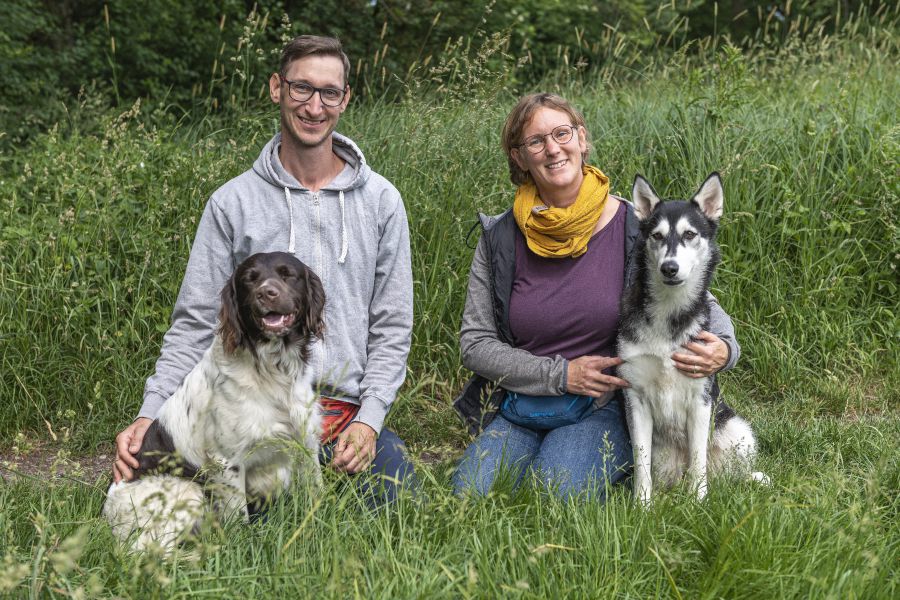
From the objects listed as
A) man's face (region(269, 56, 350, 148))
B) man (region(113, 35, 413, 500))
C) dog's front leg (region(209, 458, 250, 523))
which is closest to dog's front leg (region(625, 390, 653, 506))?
man (region(113, 35, 413, 500))

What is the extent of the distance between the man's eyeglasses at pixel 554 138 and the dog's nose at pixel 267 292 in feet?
4.24

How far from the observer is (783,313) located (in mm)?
5148

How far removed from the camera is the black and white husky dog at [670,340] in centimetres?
320

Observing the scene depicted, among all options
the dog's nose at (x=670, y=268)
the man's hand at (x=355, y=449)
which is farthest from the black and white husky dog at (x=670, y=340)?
the man's hand at (x=355, y=449)

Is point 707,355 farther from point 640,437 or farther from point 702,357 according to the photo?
point 640,437

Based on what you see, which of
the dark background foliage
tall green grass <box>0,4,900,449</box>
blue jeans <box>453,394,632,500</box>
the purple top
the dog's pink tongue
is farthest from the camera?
the dark background foliage

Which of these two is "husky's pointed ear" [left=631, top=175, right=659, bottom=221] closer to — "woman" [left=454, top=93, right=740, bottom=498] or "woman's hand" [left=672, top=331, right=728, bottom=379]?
"woman" [left=454, top=93, right=740, bottom=498]

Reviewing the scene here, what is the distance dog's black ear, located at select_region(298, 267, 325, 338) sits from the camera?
2986 millimetres

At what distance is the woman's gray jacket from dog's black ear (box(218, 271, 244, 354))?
105cm

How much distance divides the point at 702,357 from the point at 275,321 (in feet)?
5.32

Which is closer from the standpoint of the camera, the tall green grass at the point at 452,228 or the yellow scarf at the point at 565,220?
the yellow scarf at the point at 565,220

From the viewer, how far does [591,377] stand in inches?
131

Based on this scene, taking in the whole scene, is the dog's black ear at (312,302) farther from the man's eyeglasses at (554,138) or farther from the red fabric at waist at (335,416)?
the man's eyeglasses at (554,138)

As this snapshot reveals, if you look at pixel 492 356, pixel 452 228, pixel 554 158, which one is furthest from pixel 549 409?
pixel 452 228
